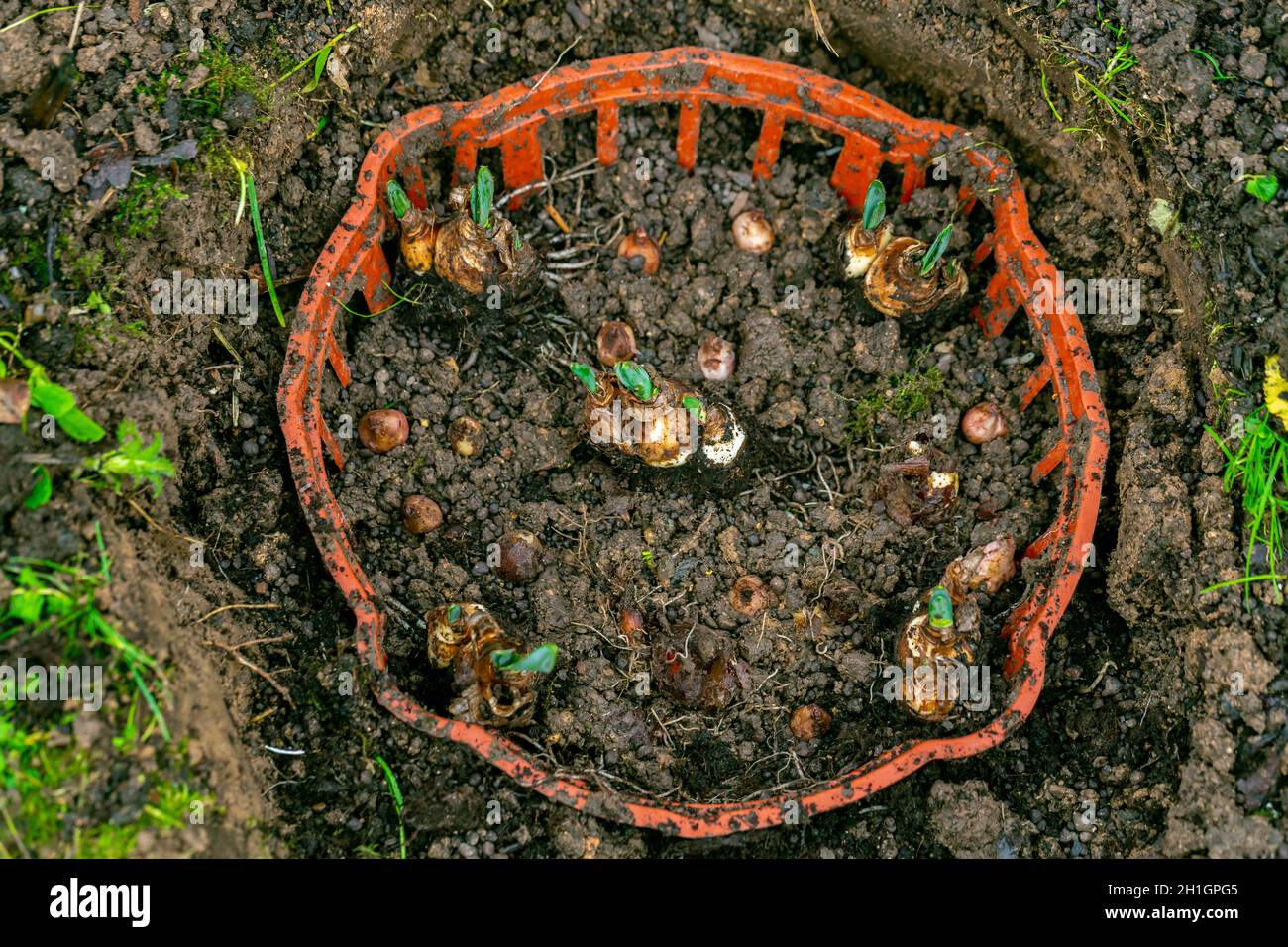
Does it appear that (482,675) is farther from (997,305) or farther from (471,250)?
(997,305)

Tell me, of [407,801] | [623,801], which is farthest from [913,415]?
[407,801]

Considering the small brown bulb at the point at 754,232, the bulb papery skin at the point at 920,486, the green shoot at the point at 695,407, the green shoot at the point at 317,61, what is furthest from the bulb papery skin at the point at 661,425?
the green shoot at the point at 317,61

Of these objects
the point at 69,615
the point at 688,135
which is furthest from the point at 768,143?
the point at 69,615

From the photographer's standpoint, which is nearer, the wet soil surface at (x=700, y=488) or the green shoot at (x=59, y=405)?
the green shoot at (x=59, y=405)

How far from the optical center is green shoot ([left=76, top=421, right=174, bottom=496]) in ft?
6.31

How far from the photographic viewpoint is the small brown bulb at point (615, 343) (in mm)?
2529

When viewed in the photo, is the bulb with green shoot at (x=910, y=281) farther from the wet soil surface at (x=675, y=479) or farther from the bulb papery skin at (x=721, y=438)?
the bulb papery skin at (x=721, y=438)

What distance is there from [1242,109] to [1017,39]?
0.56m

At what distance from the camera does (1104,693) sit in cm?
231

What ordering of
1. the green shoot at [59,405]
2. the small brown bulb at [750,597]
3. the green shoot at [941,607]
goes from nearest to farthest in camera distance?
1. the green shoot at [59,405]
2. the green shoot at [941,607]
3. the small brown bulb at [750,597]

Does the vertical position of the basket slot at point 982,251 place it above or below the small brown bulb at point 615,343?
above

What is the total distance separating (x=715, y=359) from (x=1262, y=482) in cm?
128

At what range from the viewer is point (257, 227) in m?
2.32

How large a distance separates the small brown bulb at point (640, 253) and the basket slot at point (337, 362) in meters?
0.78
